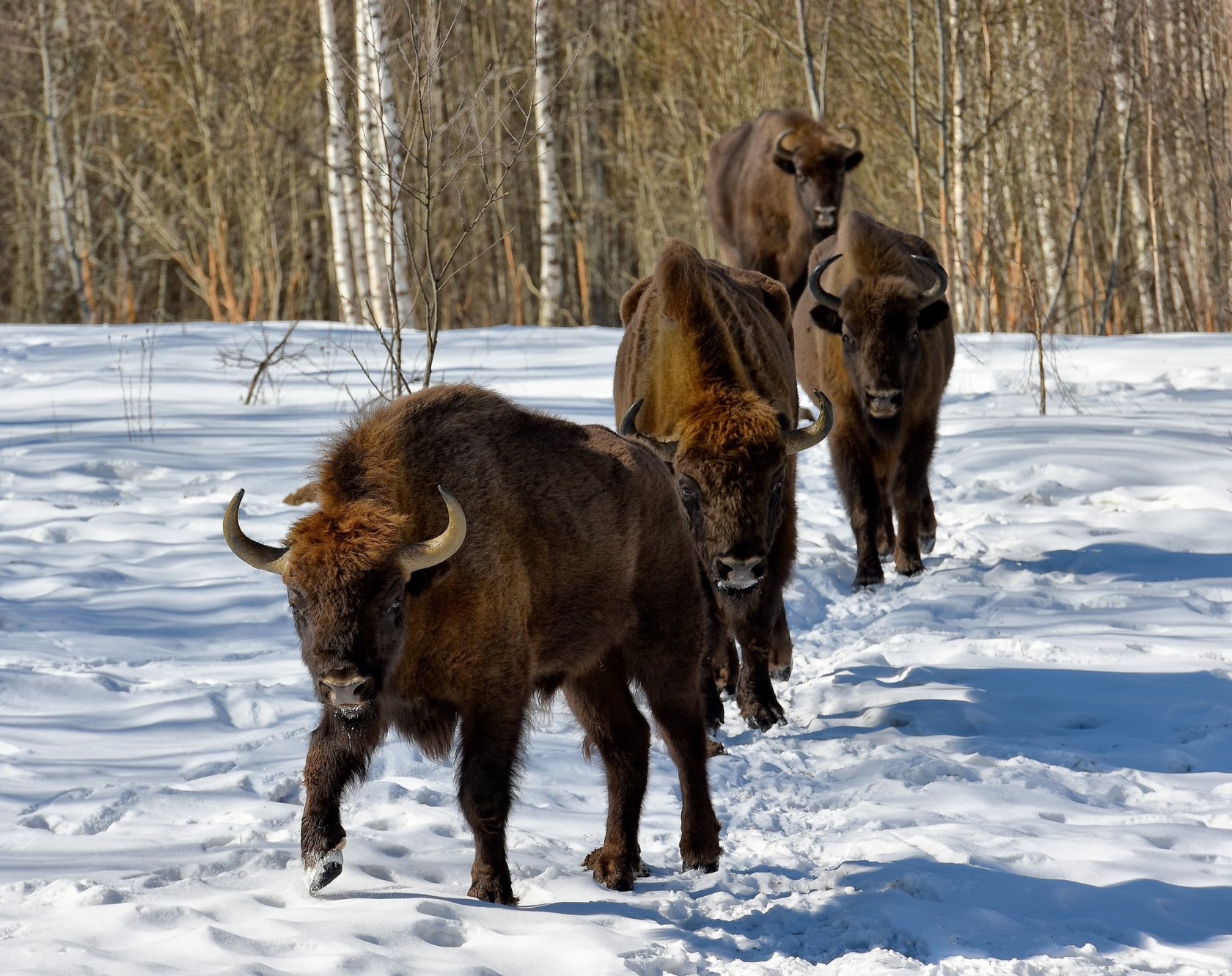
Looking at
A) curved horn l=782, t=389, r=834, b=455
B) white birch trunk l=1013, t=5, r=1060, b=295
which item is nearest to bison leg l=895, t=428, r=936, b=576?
curved horn l=782, t=389, r=834, b=455

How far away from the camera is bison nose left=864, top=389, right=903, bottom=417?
8.03m

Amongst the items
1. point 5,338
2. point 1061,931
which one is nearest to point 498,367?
point 5,338

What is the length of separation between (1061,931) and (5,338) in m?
14.2

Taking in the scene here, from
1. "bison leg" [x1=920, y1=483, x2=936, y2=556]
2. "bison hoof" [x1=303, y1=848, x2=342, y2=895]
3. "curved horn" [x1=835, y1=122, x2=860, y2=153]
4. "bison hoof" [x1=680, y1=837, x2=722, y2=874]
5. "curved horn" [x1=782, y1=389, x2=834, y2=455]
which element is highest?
"curved horn" [x1=835, y1=122, x2=860, y2=153]

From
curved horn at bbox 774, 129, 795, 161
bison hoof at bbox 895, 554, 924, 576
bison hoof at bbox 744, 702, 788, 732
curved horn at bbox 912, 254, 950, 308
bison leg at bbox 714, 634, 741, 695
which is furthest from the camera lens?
curved horn at bbox 774, 129, 795, 161

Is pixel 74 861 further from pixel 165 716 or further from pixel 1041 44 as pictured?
pixel 1041 44

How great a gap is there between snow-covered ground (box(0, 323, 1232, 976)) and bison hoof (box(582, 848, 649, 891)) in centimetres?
5

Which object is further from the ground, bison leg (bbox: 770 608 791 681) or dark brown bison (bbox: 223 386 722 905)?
dark brown bison (bbox: 223 386 722 905)

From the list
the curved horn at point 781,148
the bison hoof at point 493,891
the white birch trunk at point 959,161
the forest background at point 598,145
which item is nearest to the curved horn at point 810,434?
the bison hoof at point 493,891

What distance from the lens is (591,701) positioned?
4656 mm

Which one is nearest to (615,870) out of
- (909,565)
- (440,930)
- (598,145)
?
(440,930)

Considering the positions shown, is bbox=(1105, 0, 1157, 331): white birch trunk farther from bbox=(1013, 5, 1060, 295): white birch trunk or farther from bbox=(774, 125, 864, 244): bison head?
bbox=(774, 125, 864, 244): bison head

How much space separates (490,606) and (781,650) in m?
2.71

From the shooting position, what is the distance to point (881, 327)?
26.7 ft
